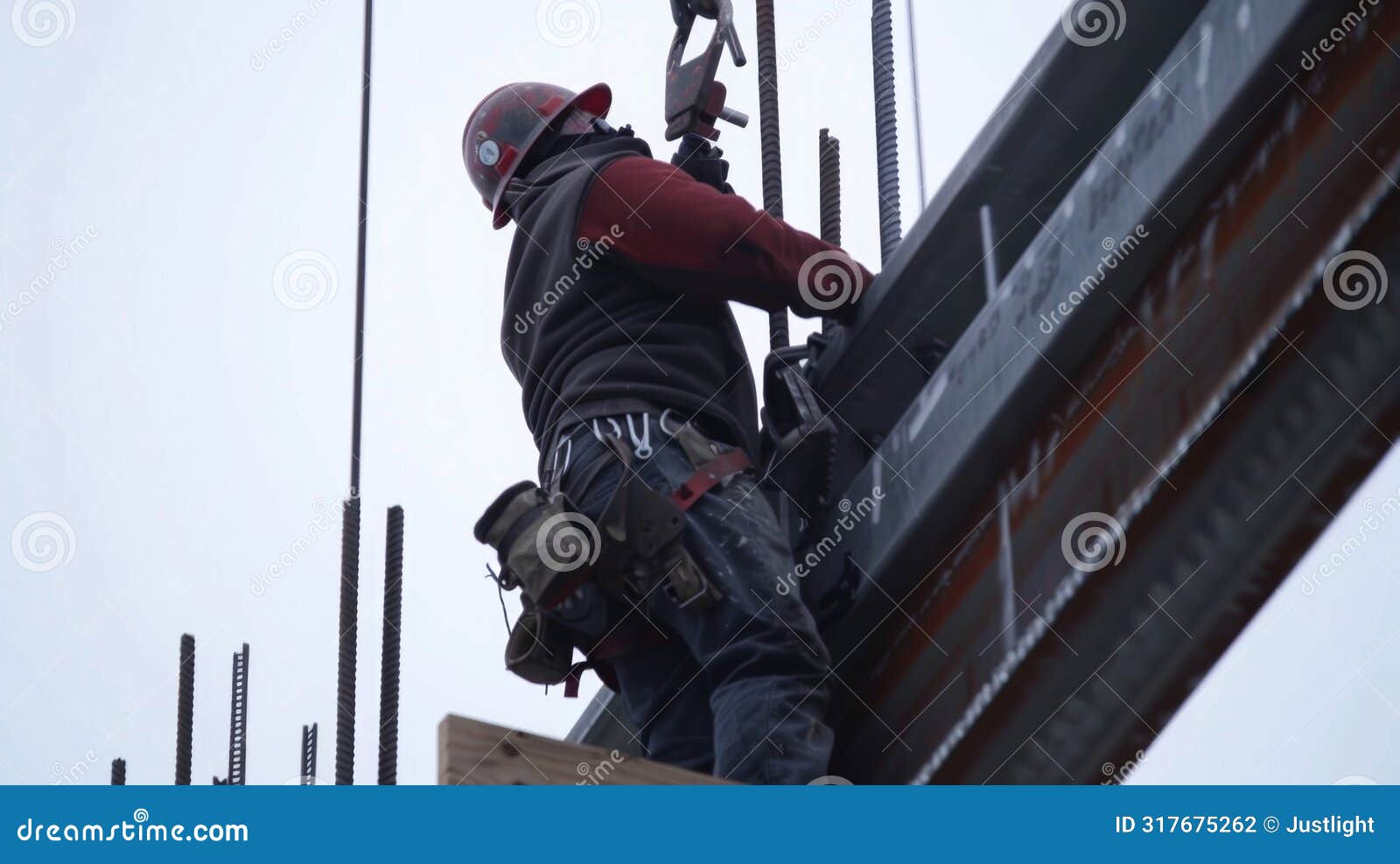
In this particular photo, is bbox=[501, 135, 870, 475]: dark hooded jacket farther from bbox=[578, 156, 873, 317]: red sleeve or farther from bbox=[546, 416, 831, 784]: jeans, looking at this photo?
bbox=[546, 416, 831, 784]: jeans

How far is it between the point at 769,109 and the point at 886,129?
73cm

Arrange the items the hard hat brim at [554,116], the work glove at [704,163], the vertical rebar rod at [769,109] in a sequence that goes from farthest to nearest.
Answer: the vertical rebar rod at [769,109], the hard hat brim at [554,116], the work glove at [704,163]

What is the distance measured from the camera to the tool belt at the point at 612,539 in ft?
15.6

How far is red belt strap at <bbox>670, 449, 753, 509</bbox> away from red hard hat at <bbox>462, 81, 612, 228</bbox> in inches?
51.4

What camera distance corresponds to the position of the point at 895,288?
5074 mm

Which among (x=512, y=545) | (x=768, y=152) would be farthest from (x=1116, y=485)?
(x=768, y=152)

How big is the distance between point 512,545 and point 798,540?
0.81 m

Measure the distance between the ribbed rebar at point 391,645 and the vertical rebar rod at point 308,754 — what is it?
3.06m

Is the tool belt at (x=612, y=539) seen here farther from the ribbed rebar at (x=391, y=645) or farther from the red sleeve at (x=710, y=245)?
the ribbed rebar at (x=391, y=645)

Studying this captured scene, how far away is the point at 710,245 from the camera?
16.4 feet

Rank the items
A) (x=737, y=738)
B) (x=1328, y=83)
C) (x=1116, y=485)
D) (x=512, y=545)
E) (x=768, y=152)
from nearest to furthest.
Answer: (x=1328, y=83), (x=1116, y=485), (x=737, y=738), (x=512, y=545), (x=768, y=152)

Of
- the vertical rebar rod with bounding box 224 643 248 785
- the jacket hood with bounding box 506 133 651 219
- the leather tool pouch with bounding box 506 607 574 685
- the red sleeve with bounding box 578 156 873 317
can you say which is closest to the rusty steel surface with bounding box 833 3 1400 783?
the red sleeve with bounding box 578 156 873 317

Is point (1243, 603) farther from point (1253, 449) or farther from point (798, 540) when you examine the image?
point (798, 540)

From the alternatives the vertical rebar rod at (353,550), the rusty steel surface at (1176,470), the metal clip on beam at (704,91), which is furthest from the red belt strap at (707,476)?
the vertical rebar rod at (353,550)
